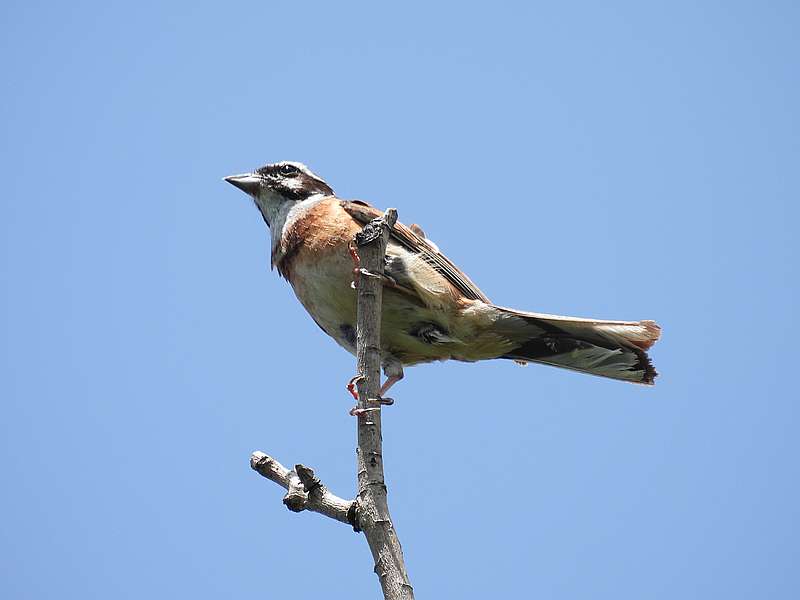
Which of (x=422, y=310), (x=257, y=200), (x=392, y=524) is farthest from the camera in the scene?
(x=257, y=200)

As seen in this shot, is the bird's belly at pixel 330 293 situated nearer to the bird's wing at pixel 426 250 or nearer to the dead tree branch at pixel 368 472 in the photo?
the bird's wing at pixel 426 250

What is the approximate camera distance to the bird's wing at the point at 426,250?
5.99 meters

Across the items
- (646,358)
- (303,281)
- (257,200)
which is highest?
(257,200)

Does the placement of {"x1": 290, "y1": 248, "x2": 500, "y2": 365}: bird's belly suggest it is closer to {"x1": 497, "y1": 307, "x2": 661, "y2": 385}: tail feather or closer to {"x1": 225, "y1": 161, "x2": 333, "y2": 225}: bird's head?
{"x1": 497, "y1": 307, "x2": 661, "y2": 385}: tail feather

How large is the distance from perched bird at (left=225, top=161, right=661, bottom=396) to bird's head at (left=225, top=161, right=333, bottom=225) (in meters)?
0.41

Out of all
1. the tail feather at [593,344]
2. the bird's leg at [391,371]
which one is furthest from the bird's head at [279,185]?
the tail feather at [593,344]

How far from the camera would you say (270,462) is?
4438 mm

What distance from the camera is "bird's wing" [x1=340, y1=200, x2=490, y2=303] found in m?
5.99

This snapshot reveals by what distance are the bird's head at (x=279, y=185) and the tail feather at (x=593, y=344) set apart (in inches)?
75.6

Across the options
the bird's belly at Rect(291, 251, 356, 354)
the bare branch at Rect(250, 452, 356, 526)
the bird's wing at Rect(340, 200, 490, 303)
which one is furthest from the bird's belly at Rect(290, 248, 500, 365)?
the bare branch at Rect(250, 452, 356, 526)

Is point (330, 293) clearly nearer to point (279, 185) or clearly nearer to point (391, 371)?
point (391, 371)

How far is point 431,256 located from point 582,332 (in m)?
1.16

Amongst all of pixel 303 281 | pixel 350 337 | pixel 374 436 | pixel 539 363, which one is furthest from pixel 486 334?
pixel 374 436

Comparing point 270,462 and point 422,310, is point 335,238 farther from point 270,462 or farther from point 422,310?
point 270,462
